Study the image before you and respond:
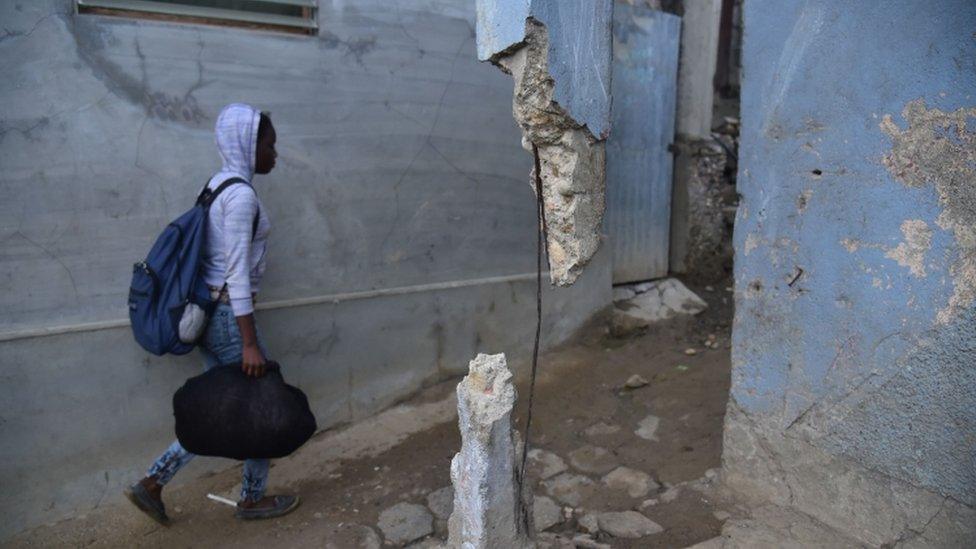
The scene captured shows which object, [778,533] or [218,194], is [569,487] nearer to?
[778,533]

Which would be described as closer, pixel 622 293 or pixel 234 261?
pixel 234 261

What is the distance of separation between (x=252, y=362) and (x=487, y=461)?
4.38 ft

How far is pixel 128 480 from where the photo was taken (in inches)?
143

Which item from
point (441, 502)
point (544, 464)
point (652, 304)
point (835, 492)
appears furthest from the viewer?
point (652, 304)

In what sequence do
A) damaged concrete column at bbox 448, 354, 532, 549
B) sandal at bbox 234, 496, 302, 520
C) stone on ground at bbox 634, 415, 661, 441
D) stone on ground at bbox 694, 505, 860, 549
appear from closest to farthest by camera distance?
damaged concrete column at bbox 448, 354, 532, 549 < stone on ground at bbox 694, 505, 860, 549 < sandal at bbox 234, 496, 302, 520 < stone on ground at bbox 634, 415, 661, 441

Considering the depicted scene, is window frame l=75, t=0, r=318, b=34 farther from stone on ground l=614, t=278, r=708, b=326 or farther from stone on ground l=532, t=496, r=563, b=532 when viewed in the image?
stone on ground l=614, t=278, r=708, b=326

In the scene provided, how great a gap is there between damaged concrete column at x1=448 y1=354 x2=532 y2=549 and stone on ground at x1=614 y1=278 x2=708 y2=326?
10.7 ft

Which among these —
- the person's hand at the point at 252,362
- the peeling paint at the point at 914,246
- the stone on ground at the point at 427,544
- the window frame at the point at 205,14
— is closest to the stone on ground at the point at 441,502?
the stone on ground at the point at 427,544

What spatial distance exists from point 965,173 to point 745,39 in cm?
102

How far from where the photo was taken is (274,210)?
3926 millimetres

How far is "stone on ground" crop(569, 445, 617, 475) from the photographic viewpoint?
378 cm

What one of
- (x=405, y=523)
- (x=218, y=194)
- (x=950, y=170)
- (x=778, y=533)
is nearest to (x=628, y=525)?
(x=778, y=533)

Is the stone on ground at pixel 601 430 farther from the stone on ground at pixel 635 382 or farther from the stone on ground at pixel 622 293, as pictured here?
the stone on ground at pixel 622 293

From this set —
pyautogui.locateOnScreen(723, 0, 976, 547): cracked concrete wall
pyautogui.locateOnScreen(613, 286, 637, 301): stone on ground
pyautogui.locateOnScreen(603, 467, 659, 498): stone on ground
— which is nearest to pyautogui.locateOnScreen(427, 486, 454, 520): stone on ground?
pyautogui.locateOnScreen(603, 467, 659, 498): stone on ground
